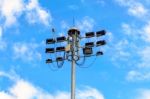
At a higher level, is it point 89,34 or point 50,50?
point 89,34

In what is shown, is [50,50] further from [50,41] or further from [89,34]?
[89,34]

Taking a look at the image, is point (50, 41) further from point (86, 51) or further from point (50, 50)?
point (86, 51)

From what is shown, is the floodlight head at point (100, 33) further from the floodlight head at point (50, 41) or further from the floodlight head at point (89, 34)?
the floodlight head at point (50, 41)

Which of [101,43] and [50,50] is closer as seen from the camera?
[101,43]

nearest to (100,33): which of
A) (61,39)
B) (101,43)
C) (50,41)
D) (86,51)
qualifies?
(101,43)

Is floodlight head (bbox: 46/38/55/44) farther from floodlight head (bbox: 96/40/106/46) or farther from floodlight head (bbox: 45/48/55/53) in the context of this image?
floodlight head (bbox: 96/40/106/46)

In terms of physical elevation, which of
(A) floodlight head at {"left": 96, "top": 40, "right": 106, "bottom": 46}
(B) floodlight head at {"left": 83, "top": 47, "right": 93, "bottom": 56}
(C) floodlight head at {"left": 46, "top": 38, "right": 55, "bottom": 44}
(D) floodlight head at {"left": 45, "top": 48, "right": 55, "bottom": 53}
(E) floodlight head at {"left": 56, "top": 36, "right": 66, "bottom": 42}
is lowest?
(B) floodlight head at {"left": 83, "top": 47, "right": 93, "bottom": 56}

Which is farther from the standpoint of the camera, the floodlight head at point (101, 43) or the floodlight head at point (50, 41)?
the floodlight head at point (50, 41)

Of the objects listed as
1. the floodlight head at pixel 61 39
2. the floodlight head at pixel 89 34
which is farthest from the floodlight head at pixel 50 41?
the floodlight head at pixel 89 34

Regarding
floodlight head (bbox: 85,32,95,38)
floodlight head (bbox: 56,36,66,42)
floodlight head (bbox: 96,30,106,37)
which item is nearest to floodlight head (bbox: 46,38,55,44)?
floodlight head (bbox: 56,36,66,42)

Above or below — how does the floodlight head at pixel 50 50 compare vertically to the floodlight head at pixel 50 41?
below

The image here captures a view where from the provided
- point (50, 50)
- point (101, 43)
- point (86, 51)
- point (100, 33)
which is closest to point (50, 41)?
point (50, 50)

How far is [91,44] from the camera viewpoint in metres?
41.0

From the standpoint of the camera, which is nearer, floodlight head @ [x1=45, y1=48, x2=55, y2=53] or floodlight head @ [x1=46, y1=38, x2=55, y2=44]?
floodlight head @ [x1=45, y1=48, x2=55, y2=53]
